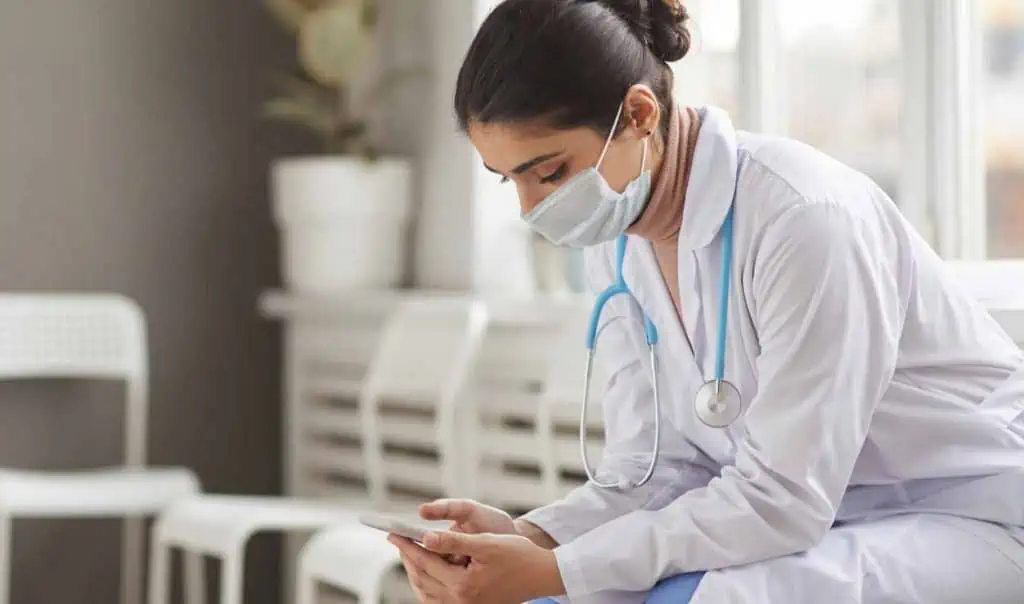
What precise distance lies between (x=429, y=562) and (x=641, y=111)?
1.61 ft

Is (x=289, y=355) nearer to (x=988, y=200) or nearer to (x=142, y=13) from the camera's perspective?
(x=142, y=13)

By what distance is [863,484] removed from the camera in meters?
1.42

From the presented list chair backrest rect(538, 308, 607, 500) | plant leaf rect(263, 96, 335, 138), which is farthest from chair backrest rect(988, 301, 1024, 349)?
plant leaf rect(263, 96, 335, 138)

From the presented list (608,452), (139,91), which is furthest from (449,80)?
(608,452)

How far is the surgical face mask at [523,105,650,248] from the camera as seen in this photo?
144 centimetres

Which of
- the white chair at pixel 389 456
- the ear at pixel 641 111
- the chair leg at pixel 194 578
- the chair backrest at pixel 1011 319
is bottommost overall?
the chair leg at pixel 194 578


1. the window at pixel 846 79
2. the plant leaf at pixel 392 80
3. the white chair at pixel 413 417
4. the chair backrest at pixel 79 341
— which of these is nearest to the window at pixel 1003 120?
the window at pixel 846 79

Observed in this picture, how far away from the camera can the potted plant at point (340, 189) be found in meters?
3.04

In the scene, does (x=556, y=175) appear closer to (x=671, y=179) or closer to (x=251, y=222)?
(x=671, y=179)

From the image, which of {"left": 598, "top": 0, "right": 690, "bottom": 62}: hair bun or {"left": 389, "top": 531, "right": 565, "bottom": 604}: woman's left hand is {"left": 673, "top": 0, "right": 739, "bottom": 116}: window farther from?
{"left": 389, "top": 531, "right": 565, "bottom": 604}: woman's left hand

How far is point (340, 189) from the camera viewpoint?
10.0 ft

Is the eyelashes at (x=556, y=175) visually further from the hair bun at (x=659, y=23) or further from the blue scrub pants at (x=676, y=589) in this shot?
the blue scrub pants at (x=676, y=589)

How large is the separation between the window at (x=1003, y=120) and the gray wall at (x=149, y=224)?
1795 mm

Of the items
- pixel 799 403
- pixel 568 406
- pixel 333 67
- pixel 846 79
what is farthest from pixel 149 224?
pixel 799 403
